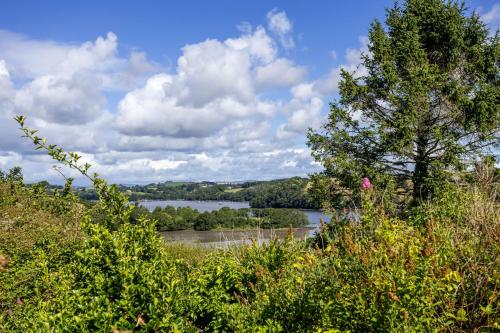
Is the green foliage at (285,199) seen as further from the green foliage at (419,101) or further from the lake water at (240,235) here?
the green foliage at (419,101)

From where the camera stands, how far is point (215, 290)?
15.4ft

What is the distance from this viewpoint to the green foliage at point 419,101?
55.2 feet

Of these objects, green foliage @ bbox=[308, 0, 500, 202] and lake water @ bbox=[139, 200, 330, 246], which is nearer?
lake water @ bbox=[139, 200, 330, 246]

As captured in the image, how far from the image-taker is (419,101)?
55.8 feet

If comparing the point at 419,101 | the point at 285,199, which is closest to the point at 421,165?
the point at 419,101

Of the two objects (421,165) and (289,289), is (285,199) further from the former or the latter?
(289,289)

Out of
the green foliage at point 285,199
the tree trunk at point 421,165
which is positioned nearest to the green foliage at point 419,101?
the tree trunk at point 421,165

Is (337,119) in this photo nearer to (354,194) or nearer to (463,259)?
(354,194)

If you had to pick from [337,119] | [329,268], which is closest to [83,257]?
[329,268]

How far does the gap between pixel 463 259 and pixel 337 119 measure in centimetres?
1507

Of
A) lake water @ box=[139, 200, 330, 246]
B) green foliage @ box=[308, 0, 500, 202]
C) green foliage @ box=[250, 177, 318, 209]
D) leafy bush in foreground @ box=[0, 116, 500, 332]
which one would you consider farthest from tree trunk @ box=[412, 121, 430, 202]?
leafy bush in foreground @ box=[0, 116, 500, 332]

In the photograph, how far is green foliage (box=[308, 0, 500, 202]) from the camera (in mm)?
16812

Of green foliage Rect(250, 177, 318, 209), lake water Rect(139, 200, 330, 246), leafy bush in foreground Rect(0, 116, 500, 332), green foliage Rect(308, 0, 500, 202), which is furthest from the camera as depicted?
green foliage Rect(250, 177, 318, 209)

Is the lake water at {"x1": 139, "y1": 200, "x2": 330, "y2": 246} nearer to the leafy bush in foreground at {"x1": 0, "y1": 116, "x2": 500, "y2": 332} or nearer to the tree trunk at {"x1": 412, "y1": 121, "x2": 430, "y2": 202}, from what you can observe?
the leafy bush in foreground at {"x1": 0, "y1": 116, "x2": 500, "y2": 332}
